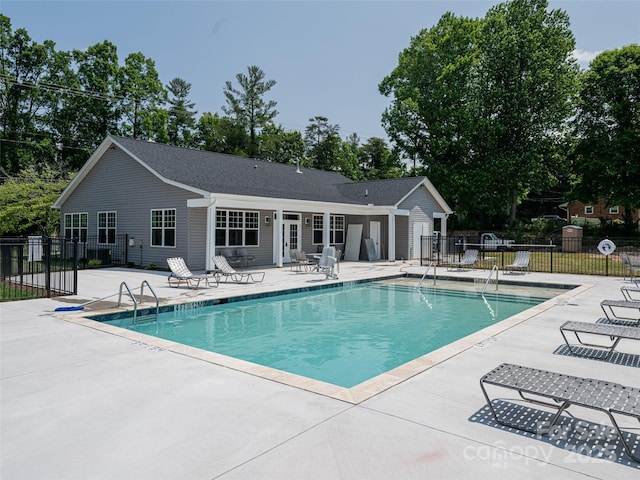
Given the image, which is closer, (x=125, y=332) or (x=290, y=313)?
(x=125, y=332)

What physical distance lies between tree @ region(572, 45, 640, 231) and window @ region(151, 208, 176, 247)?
2897 cm

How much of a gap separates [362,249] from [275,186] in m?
5.61

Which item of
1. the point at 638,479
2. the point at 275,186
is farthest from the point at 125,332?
the point at 275,186

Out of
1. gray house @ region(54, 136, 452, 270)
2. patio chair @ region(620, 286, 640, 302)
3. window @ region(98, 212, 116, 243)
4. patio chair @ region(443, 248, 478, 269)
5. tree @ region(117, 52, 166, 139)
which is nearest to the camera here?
patio chair @ region(620, 286, 640, 302)

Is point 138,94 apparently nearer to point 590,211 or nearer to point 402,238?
point 402,238

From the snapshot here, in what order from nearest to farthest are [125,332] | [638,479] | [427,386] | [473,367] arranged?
[638,479] → [427,386] → [473,367] → [125,332]

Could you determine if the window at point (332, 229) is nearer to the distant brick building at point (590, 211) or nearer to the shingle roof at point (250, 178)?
the shingle roof at point (250, 178)

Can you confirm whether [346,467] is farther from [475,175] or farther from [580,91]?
[580,91]

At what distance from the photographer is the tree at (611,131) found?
30.6 m

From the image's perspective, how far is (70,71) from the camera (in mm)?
38312

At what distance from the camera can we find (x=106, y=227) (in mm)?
20203

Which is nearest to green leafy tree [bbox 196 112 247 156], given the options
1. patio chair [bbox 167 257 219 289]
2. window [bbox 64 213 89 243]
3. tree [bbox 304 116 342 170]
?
tree [bbox 304 116 342 170]

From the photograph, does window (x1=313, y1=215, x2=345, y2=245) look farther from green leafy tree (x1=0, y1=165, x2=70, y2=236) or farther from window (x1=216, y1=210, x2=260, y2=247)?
green leafy tree (x1=0, y1=165, x2=70, y2=236)

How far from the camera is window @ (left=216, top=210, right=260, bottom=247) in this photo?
17.4 meters
